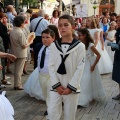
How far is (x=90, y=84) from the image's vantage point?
604 cm

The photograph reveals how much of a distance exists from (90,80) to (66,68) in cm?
252

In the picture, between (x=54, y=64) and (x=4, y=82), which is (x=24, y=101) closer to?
(x=4, y=82)

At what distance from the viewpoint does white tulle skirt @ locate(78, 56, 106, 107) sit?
591 cm

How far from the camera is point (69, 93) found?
11.8 ft

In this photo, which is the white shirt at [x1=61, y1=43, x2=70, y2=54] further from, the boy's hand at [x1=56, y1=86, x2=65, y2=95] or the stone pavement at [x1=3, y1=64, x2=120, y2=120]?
the stone pavement at [x1=3, y1=64, x2=120, y2=120]

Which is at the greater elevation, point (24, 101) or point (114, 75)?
point (114, 75)

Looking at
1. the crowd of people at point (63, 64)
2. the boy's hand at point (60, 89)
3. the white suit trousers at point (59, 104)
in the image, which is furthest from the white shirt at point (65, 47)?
the white suit trousers at point (59, 104)

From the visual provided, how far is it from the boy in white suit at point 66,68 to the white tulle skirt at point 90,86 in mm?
2155

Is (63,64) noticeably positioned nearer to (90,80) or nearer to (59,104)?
(59,104)

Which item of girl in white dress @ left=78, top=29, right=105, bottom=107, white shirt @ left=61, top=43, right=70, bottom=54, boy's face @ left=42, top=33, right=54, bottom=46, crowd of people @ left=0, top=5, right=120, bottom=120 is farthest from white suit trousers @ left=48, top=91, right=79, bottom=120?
girl in white dress @ left=78, top=29, right=105, bottom=107

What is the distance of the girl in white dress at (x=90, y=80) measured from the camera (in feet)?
19.1

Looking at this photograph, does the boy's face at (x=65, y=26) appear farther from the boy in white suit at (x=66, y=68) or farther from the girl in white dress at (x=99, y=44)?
the girl in white dress at (x=99, y=44)

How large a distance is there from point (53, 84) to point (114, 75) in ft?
9.26

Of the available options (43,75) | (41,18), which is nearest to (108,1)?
(41,18)
